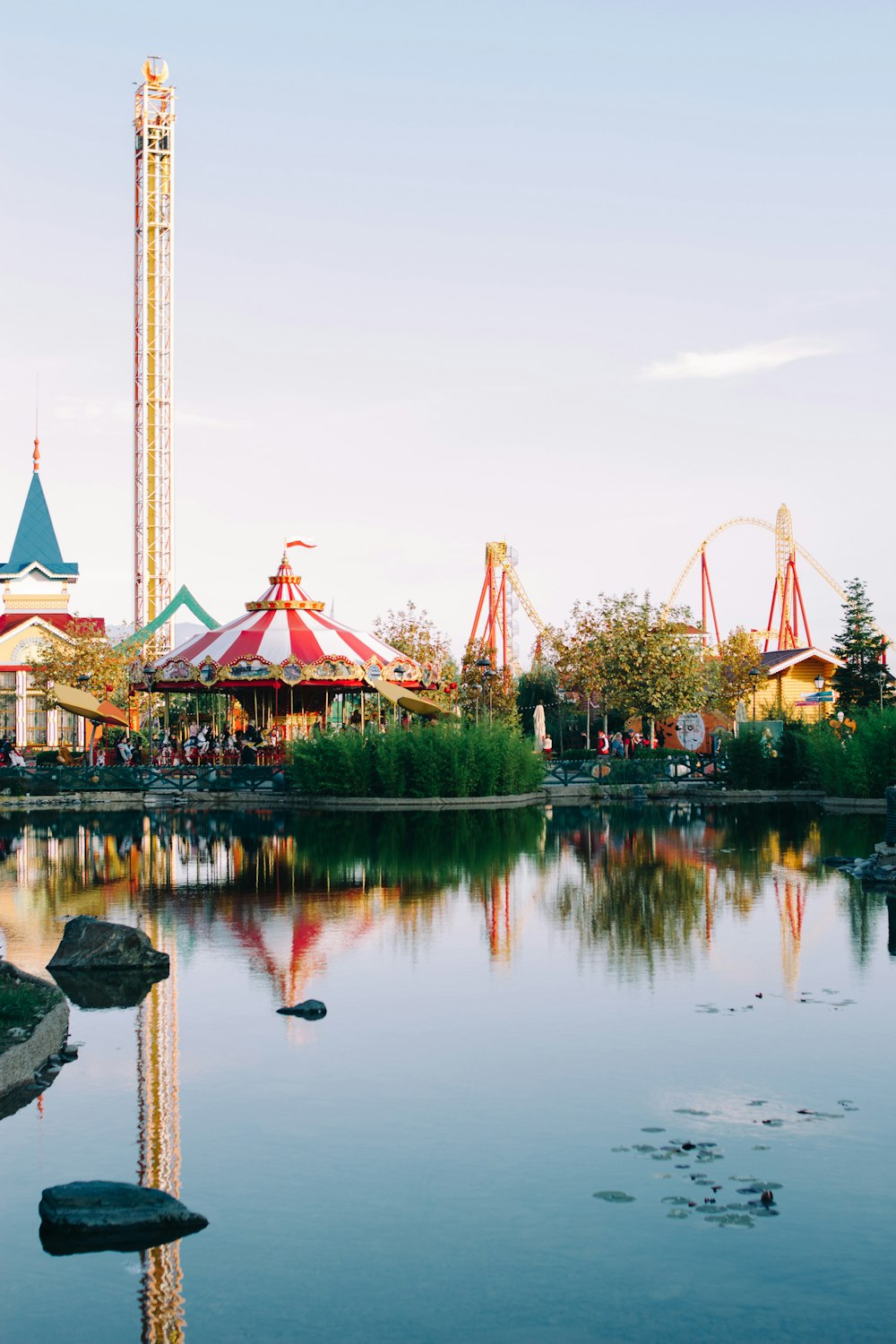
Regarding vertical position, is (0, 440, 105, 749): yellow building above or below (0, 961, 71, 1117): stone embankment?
above

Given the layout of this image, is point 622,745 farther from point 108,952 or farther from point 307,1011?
point 307,1011

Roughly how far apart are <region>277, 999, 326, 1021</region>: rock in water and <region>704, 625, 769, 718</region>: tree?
5141 centimetres

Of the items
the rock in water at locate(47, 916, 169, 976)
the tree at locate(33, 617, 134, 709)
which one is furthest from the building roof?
the rock in water at locate(47, 916, 169, 976)

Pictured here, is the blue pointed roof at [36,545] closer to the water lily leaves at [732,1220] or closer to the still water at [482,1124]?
the still water at [482,1124]

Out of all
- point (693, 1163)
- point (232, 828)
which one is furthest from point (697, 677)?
point (693, 1163)

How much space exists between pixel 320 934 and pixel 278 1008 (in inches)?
139

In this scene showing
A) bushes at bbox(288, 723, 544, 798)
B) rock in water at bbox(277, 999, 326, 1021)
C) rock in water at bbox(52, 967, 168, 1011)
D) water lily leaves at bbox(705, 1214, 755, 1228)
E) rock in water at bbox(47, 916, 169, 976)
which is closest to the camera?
water lily leaves at bbox(705, 1214, 755, 1228)

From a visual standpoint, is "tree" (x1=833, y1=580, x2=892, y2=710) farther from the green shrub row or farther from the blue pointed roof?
the blue pointed roof

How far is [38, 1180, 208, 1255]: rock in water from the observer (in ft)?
22.5

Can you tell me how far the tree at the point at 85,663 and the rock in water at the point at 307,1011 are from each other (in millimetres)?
45422

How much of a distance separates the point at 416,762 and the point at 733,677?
31.0m

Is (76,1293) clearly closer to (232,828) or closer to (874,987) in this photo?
(874,987)

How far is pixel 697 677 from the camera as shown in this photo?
5366 cm

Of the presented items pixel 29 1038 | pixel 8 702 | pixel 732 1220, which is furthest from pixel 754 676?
pixel 732 1220
